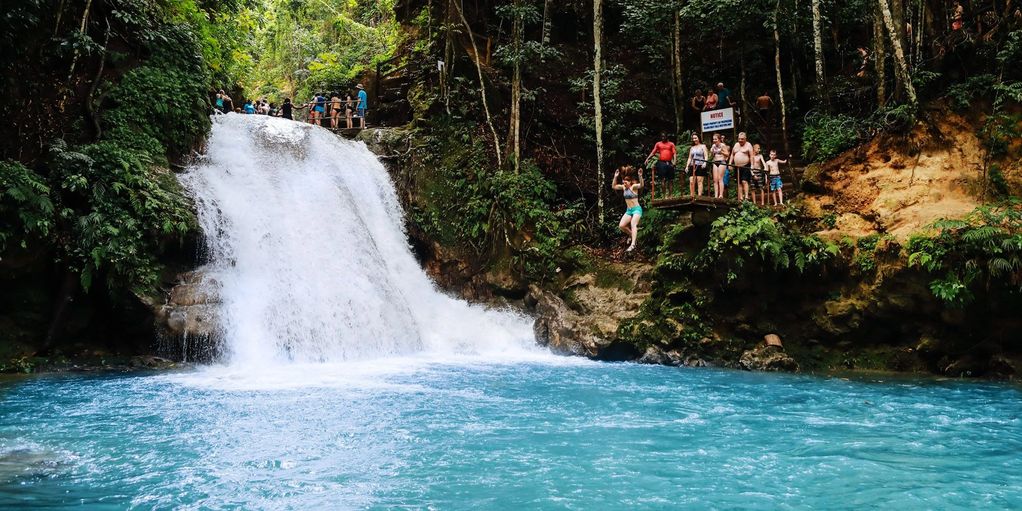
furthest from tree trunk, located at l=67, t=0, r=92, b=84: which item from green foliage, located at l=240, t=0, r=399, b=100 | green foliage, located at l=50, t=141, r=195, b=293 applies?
green foliage, located at l=240, t=0, r=399, b=100

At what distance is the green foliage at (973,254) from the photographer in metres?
10.6

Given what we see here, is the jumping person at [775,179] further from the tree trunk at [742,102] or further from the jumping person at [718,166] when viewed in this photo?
the tree trunk at [742,102]

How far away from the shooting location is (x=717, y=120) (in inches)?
566

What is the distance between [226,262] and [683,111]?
1422cm

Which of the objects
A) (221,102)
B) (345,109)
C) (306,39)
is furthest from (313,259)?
(306,39)

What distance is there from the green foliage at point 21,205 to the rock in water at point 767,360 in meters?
12.5

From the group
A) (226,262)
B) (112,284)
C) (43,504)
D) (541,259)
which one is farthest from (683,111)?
(43,504)

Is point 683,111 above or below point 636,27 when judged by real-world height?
below

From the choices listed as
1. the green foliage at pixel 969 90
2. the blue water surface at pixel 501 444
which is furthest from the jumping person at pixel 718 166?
the blue water surface at pixel 501 444

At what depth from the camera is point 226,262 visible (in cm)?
1391

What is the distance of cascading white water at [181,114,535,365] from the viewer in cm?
1305

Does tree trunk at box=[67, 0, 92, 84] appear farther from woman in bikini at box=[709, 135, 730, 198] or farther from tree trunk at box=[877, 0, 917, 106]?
tree trunk at box=[877, 0, 917, 106]

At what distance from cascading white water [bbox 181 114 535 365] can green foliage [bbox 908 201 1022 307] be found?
25.9ft

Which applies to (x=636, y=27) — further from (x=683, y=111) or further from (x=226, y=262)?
(x=226, y=262)
